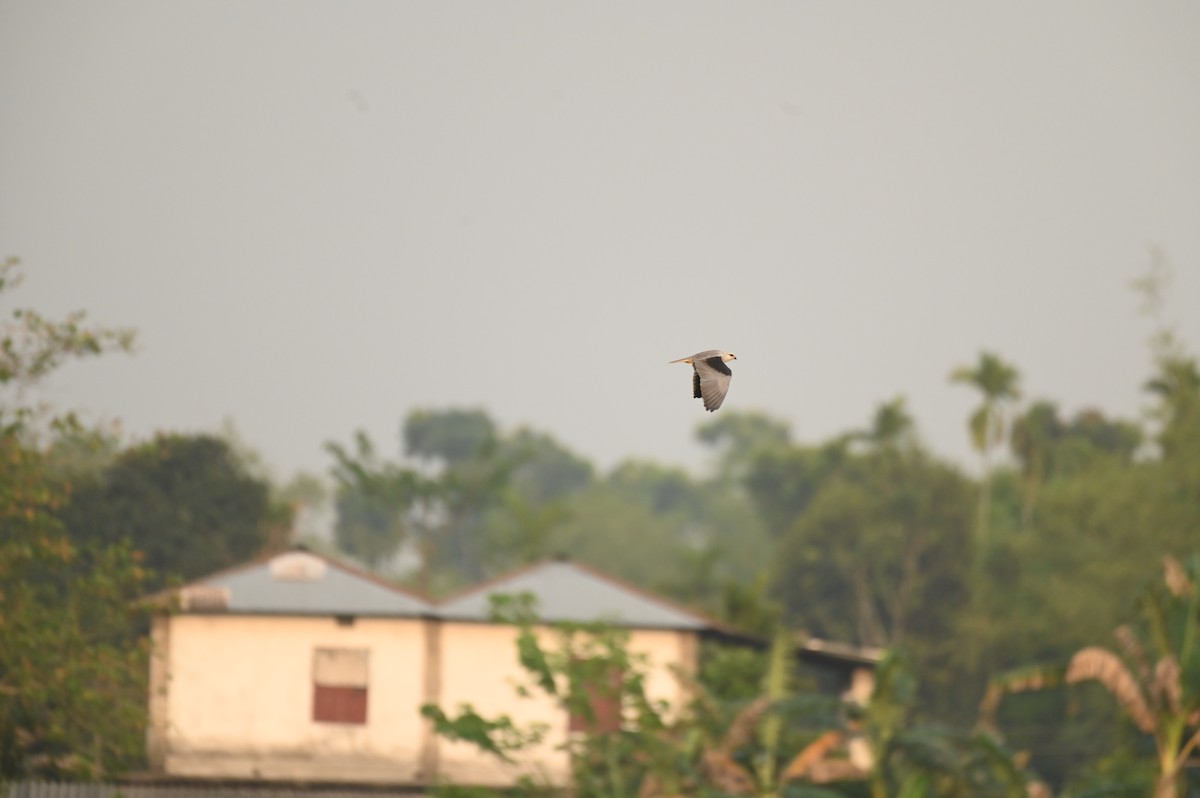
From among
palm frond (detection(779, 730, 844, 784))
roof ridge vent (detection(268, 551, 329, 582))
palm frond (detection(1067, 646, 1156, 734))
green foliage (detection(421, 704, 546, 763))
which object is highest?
roof ridge vent (detection(268, 551, 329, 582))

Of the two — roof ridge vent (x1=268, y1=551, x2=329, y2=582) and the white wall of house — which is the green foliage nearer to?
the white wall of house

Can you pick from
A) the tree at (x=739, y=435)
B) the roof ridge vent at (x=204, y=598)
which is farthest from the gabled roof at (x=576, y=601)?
the tree at (x=739, y=435)

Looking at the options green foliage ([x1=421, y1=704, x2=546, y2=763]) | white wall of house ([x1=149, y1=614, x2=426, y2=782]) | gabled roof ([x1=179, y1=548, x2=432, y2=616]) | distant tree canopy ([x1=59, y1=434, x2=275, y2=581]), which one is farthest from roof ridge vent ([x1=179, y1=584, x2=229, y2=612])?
distant tree canopy ([x1=59, y1=434, x2=275, y2=581])

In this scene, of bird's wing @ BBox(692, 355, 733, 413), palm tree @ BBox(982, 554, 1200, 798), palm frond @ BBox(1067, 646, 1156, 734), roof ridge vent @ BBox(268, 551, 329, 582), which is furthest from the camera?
roof ridge vent @ BBox(268, 551, 329, 582)

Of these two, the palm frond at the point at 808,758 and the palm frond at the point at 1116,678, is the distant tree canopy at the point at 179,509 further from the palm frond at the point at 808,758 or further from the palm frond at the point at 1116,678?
the palm frond at the point at 1116,678

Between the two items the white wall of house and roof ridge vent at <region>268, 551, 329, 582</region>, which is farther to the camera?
roof ridge vent at <region>268, 551, 329, 582</region>

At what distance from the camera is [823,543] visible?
7844 centimetres

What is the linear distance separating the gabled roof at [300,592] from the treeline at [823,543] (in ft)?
6.12

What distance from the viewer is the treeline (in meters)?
29.1

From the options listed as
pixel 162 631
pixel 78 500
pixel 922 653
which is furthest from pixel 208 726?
pixel 922 653

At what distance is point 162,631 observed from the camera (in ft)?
125

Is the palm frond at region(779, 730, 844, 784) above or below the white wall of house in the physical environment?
below

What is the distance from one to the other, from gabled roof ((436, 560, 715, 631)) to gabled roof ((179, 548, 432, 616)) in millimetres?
942

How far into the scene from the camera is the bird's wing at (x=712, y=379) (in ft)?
34.1
